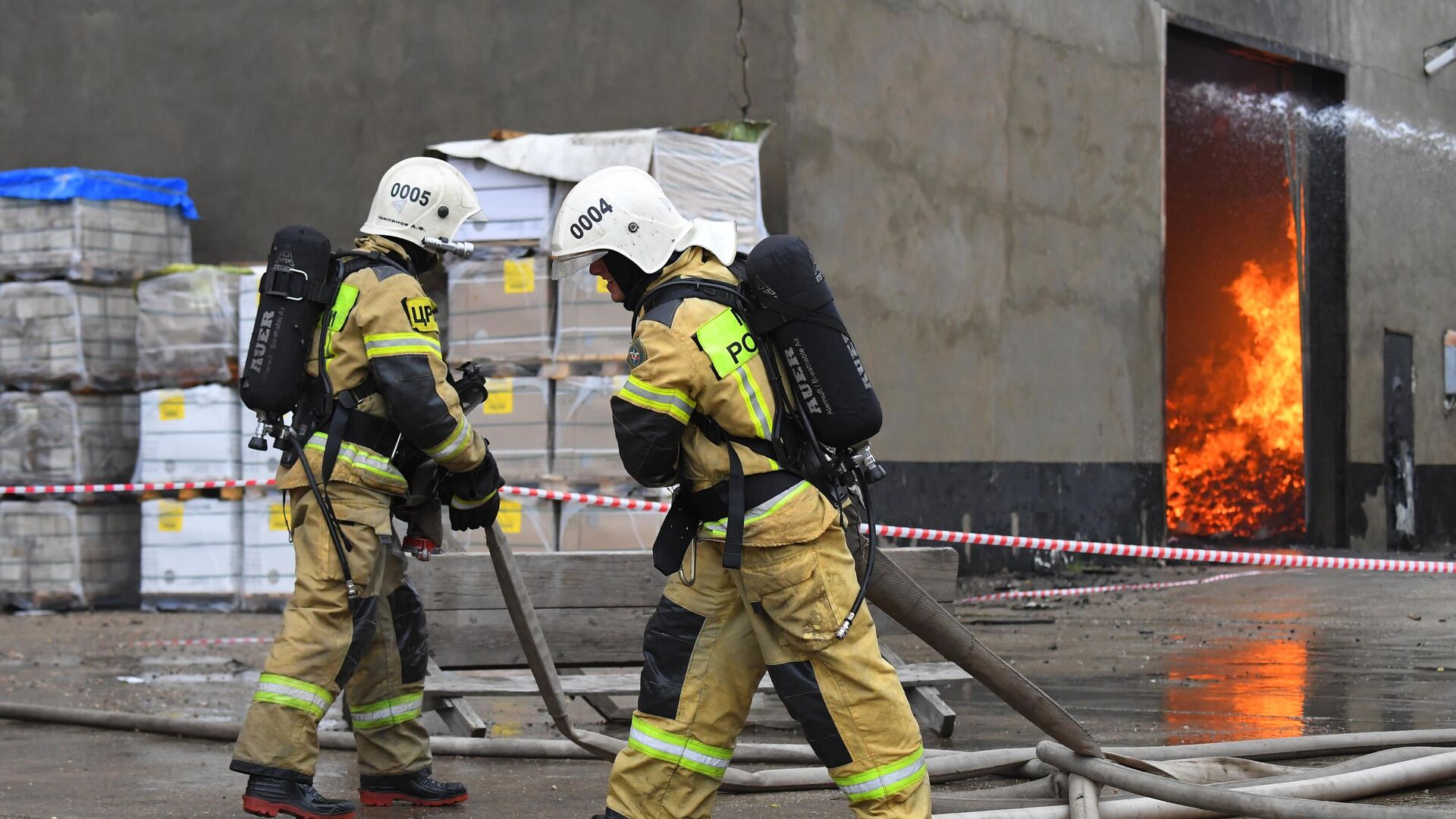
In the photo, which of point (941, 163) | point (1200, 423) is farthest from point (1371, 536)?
point (941, 163)

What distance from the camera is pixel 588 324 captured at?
10094 mm

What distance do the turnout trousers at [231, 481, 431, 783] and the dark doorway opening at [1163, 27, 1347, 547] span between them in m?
13.3

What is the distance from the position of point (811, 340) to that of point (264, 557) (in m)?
7.91

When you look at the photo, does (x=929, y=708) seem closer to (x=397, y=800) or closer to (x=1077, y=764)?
(x=1077, y=764)

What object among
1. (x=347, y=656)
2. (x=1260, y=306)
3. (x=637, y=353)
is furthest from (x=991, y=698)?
(x=1260, y=306)

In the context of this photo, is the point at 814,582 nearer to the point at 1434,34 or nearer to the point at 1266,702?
the point at 1266,702

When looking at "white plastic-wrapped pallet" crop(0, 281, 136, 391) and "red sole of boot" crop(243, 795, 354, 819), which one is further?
"white plastic-wrapped pallet" crop(0, 281, 136, 391)

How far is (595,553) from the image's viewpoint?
6578 millimetres

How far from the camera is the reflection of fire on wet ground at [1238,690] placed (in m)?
6.14

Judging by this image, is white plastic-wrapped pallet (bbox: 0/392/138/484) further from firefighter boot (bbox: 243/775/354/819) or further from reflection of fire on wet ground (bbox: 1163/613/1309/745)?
reflection of fire on wet ground (bbox: 1163/613/1309/745)

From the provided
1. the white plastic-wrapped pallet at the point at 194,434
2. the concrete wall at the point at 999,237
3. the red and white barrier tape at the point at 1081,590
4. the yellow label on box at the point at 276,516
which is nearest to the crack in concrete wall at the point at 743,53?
the concrete wall at the point at 999,237

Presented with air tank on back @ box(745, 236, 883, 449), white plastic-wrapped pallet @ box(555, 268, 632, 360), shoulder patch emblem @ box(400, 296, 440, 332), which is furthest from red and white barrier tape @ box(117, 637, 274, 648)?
air tank on back @ box(745, 236, 883, 449)

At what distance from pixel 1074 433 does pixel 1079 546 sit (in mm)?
5227

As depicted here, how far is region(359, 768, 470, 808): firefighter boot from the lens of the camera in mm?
5129
